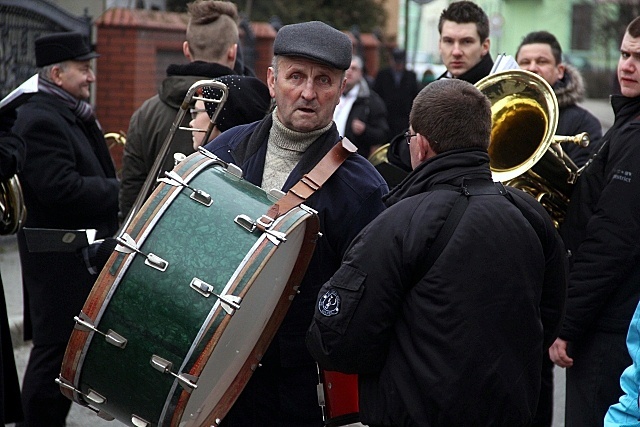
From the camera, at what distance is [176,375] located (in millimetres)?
2799

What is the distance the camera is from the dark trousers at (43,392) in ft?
15.8

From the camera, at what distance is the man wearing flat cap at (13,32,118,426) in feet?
15.8

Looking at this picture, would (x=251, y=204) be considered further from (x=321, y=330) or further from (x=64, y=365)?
(x=64, y=365)

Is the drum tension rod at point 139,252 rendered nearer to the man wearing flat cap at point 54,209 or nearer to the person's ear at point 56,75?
the man wearing flat cap at point 54,209

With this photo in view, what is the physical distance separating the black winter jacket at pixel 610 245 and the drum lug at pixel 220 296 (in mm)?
1585

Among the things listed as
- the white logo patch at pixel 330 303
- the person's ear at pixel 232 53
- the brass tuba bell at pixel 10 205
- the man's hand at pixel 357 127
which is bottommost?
the man's hand at pixel 357 127

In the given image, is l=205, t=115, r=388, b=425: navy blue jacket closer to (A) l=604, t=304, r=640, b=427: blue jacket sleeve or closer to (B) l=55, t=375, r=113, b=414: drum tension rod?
(B) l=55, t=375, r=113, b=414: drum tension rod

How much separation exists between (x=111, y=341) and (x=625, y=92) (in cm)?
227

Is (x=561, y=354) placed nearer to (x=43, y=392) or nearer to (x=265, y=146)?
(x=265, y=146)

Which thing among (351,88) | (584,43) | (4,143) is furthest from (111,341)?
(584,43)

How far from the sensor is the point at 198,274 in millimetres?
2809

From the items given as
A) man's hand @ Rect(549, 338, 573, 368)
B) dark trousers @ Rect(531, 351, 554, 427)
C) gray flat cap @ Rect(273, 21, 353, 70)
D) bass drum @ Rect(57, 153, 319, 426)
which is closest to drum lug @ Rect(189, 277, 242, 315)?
bass drum @ Rect(57, 153, 319, 426)

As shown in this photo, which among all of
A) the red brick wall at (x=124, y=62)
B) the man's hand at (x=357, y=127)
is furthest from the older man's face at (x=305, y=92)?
the red brick wall at (x=124, y=62)

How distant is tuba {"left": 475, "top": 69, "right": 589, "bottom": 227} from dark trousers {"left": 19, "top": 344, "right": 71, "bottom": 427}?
7.41ft
